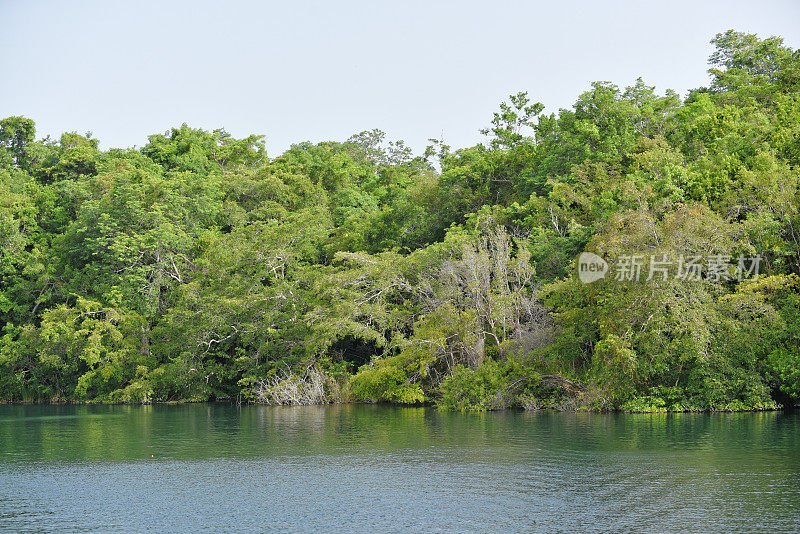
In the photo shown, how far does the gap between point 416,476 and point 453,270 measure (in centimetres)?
1509

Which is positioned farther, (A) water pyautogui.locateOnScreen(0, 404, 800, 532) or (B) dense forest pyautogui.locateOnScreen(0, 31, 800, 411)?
(B) dense forest pyautogui.locateOnScreen(0, 31, 800, 411)

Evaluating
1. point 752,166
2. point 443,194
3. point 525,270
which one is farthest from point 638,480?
point 443,194

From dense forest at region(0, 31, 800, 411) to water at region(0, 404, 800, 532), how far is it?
9.56 ft

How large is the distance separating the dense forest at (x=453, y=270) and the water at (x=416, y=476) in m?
2.91

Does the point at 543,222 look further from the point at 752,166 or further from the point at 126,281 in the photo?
the point at 126,281

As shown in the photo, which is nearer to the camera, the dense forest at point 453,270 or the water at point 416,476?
the water at point 416,476

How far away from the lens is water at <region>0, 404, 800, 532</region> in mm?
11828

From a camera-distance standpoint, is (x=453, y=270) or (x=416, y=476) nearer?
(x=416, y=476)

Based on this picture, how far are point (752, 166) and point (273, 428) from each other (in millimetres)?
19070

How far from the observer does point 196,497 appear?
13.6 meters

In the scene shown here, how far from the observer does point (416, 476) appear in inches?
598

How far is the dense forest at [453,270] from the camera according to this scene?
25172 mm

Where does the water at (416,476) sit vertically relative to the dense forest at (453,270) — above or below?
below

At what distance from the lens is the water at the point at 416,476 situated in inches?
466
